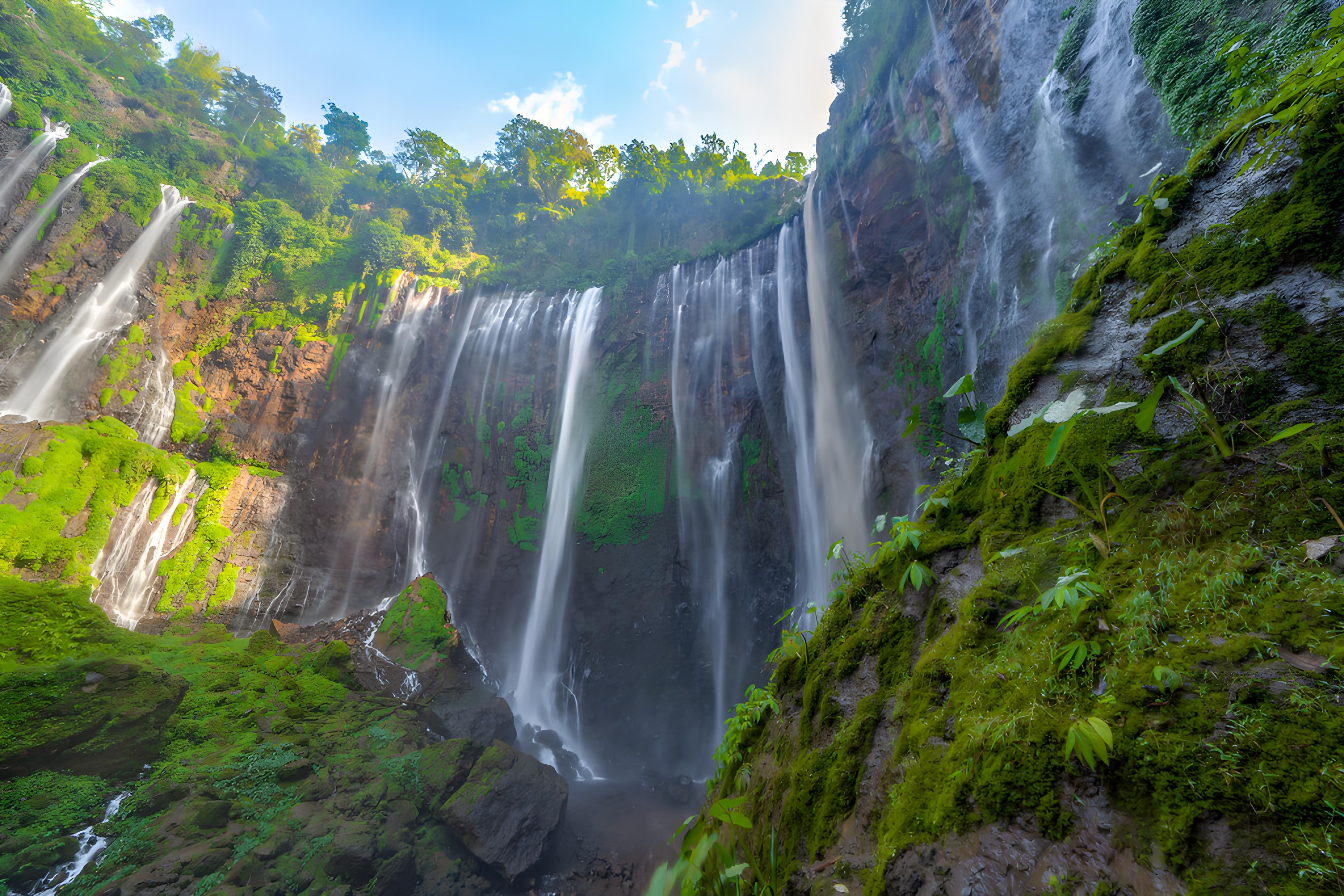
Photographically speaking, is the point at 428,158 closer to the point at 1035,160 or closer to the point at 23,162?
the point at 23,162

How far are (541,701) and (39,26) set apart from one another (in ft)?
96.7

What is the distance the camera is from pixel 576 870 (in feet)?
26.0

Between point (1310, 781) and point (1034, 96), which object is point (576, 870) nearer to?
point (1310, 781)

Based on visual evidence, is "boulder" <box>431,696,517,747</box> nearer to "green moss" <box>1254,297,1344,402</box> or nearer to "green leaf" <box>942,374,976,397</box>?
"green leaf" <box>942,374,976,397</box>

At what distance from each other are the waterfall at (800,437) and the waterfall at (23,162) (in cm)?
2193

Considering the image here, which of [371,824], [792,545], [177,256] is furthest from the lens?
[177,256]

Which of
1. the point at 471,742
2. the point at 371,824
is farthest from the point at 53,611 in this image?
the point at 471,742

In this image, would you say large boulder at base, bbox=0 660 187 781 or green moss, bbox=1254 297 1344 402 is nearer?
green moss, bbox=1254 297 1344 402

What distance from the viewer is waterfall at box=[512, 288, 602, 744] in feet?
43.9

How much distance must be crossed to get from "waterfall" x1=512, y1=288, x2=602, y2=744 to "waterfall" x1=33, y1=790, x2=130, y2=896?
8.36 m

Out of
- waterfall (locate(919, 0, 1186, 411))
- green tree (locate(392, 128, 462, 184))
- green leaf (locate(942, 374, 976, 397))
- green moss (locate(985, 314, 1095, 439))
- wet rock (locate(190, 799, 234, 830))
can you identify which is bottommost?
wet rock (locate(190, 799, 234, 830))

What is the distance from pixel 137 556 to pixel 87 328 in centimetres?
704

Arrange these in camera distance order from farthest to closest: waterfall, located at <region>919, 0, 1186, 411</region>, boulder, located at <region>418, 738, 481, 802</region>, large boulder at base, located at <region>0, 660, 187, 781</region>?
boulder, located at <region>418, 738, 481, 802</region>, large boulder at base, located at <region>0, 660, 187, 781</region>, waterfall, located at <region>919, 0, 1186, 411</region>


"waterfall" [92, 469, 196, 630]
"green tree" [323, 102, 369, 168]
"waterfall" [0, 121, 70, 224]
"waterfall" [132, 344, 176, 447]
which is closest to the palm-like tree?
"green tree" [323, 102, 369, 168]
